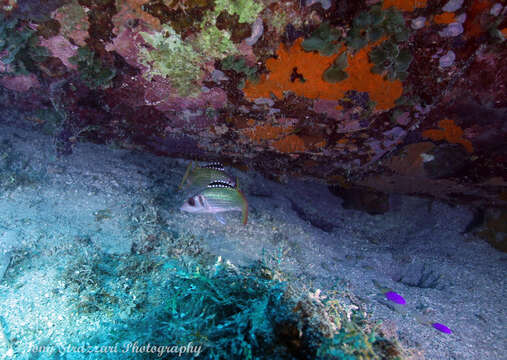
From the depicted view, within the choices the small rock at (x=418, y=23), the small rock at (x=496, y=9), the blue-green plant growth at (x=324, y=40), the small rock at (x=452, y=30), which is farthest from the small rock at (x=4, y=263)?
the small rock at (x=496, y=9)

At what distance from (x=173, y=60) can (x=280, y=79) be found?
4.06ft

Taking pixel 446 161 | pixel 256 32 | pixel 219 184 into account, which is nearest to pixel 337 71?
pixel 256 32

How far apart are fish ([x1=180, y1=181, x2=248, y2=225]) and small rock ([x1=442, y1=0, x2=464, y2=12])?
8.87 ft

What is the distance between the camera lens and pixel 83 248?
8.51ft

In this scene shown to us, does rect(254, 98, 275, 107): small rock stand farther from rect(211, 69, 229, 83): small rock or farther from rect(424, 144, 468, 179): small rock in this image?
rect(424, 144, 468, 179): small rock

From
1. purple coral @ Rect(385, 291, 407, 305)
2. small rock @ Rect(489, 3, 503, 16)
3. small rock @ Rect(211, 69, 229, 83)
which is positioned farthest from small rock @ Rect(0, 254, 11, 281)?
small rock @ Rect(489, 3, 503, 16)

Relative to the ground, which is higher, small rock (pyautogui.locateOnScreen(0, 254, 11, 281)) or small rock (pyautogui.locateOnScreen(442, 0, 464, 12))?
small rock (pyautogui.locateOnScreen(442, 0, 464, 12))

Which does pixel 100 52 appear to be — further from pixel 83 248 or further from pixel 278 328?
pixel 278 328

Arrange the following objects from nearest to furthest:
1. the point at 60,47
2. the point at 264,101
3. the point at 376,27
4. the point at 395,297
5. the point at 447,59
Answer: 1. the point at 376,27
2. the point at 447,59
3. the point at 395,297
4. the point at 60,47
5. the point at 264,101

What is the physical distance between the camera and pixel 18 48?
3045mm

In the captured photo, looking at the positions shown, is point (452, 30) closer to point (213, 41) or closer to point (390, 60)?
point (390, 60)

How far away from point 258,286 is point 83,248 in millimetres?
1800

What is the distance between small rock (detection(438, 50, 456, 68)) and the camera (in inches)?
110

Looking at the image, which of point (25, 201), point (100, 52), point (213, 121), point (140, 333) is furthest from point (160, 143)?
point (140, 333)
